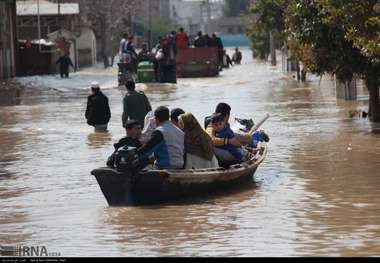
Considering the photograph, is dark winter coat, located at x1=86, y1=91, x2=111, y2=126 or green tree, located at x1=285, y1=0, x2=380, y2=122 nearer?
green tree, located at x1=285, y1=0, x2=380, y2=122

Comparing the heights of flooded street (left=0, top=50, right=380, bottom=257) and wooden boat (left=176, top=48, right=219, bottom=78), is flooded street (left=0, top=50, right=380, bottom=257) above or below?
below

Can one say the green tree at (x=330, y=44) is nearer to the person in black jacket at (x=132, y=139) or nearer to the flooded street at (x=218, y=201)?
the flooded street at (x=218, y=201)

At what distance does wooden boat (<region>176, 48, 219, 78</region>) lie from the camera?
165ft

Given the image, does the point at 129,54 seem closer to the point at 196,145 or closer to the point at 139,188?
the point at 196,145

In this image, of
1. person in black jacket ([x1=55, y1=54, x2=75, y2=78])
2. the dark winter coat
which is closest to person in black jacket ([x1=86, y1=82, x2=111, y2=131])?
the dark winter coat

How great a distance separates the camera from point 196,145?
1563cm

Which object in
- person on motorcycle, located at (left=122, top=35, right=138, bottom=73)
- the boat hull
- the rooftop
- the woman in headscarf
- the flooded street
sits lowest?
the flooded street

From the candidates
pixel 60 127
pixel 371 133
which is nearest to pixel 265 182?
pixel 371 133

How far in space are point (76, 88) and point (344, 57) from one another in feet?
73.4

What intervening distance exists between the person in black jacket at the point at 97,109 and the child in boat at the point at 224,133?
897 centimetres

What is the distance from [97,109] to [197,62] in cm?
2533

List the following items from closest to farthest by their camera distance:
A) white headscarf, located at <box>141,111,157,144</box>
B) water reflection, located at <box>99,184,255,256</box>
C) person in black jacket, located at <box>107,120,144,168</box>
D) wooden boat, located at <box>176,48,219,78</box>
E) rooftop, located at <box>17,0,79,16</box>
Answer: water reflection, located at <box>99,184,255,256</box> < person in black jacket, located at <box>107,120,144,168</box> < white headscarf, located at <box>141,111,157,144</box> < wooden boat, located at <box>176,48,219,78</box> < rooftop, located at <box>17,0,79,16</box>

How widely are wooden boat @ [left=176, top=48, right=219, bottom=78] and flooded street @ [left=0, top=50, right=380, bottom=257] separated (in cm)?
1979

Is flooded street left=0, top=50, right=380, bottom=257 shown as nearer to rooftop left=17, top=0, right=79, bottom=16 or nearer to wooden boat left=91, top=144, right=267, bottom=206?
wooden boat left=91, top=144, right=267, bottom=206
